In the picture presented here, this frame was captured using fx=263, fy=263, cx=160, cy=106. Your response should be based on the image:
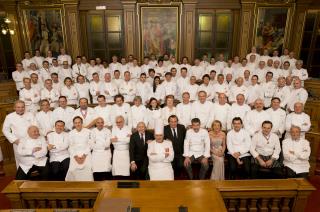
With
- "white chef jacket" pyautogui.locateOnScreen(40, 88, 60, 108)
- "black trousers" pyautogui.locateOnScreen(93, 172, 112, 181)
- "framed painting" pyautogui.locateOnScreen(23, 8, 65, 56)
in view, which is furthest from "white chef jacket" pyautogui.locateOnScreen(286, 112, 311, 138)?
"framed painting" pyautogui.locateOnScreen(23, 8, 65, 56)

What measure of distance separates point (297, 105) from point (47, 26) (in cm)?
983

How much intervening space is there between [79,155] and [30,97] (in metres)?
3.28

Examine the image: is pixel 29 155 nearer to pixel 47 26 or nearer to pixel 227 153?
pixel 227 153

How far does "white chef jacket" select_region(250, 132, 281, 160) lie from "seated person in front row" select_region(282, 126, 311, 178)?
0.61 feet

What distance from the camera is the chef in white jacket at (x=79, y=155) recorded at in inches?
197

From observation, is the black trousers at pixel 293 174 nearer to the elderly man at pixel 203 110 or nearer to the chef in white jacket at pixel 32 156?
the elderly man at pixel 203 110

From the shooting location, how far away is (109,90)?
829 centimetres

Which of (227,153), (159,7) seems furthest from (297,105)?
(159,7)

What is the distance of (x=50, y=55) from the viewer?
10469 mm

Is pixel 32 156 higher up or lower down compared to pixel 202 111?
lower down

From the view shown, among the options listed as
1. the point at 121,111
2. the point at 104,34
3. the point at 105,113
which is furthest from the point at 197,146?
the point at 104,34

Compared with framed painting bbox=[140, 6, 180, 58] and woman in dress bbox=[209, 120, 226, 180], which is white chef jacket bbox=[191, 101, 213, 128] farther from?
framed painting bbox=[140, 6, 180, 58]

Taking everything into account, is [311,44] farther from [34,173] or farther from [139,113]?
[34,173]

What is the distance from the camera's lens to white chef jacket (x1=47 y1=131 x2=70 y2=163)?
5.21m
